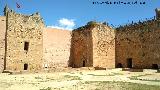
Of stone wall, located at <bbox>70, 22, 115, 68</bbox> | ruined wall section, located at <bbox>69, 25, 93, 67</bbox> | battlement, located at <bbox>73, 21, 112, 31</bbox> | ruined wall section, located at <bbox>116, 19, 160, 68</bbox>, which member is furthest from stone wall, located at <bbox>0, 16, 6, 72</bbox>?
ruined wall section, located at <bbox>116, 19, 160, 68</bbox>

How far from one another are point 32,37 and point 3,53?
12.0 ft

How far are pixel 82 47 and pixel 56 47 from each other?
11.0ft

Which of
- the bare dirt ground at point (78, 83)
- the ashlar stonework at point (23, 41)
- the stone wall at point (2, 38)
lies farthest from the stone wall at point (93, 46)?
the bare dirt ground at point (78, 83)

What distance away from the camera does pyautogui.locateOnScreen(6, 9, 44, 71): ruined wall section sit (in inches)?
1030

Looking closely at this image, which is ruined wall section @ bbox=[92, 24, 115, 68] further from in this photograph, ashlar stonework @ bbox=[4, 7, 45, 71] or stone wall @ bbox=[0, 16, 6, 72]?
stone wall @ bbox=[0, 16, 6, 72]

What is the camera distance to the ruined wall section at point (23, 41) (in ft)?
85.8

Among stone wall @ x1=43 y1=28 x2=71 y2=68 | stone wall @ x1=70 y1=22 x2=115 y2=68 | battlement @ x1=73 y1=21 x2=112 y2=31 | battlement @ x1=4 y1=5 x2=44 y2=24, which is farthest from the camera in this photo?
battlement @ x1=73 y1=21 x2=112 y2=31

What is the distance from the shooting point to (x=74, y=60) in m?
33.1

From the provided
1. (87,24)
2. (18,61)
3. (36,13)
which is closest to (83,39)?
(87,24)

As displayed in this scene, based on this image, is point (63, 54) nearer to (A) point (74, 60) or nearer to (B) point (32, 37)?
(A) point (74, 60)

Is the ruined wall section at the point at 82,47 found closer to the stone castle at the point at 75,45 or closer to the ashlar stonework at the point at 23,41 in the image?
the stone castle at the point at 75,45

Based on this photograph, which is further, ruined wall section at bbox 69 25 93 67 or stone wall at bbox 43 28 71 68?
ruined wall section at bbox 69 25 93 67

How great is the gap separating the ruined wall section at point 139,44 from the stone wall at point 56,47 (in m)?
6.52

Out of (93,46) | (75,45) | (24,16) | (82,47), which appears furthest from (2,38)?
(93,46)
